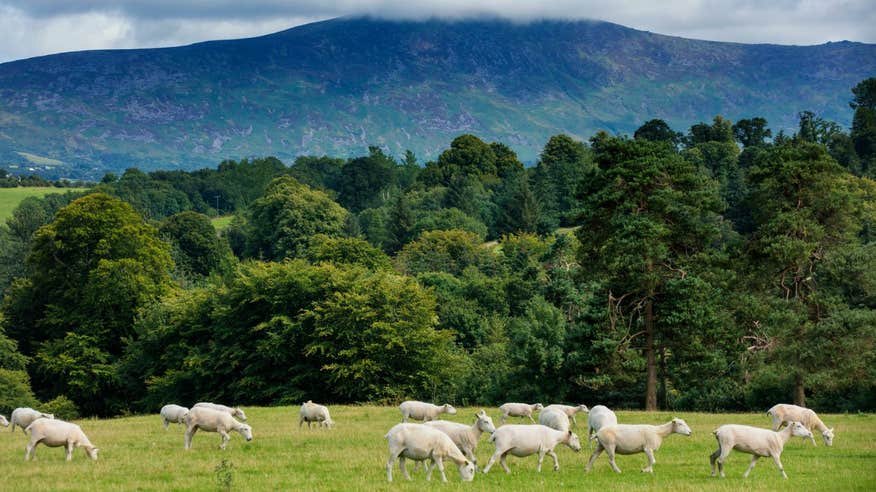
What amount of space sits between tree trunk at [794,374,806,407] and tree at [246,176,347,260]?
91130mm

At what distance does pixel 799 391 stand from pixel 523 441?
86.1 feet

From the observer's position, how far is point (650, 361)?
50188 mm

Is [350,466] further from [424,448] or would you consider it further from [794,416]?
[794,416]

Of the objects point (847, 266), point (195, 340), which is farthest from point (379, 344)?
point (847, 266)

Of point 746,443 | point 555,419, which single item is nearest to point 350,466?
point 555,419

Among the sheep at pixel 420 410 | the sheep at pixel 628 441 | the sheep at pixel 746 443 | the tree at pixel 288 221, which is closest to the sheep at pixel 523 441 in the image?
the sheep at pixel 628 441

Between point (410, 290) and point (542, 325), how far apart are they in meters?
9.72

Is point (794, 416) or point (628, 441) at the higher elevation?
point (628, 441)

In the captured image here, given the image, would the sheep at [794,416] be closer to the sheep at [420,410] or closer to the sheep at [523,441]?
the sheep at [523,441]

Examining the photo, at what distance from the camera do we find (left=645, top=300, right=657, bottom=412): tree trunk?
1948 inches

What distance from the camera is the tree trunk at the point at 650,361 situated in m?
49.5

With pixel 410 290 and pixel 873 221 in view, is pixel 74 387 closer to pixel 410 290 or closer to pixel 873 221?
pixel 410 290

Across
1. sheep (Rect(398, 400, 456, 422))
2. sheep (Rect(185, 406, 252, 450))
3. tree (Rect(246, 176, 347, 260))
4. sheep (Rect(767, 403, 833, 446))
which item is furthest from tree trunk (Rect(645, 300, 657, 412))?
tree (Rect(246, 176, 347, 260))

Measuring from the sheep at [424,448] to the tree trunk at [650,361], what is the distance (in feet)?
84.5
